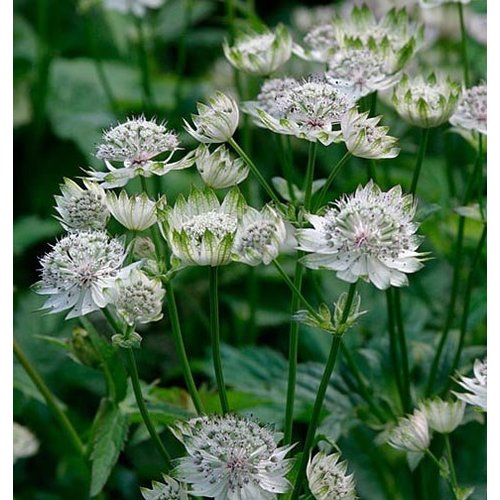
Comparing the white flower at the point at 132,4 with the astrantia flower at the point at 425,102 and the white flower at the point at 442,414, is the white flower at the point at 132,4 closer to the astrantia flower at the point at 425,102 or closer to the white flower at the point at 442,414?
the astrantia flower at the point at 425,102

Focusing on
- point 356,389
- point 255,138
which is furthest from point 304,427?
point 255,138

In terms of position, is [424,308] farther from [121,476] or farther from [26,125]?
[26,125]

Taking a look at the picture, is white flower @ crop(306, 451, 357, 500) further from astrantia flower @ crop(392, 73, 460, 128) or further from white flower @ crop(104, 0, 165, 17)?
white flower @ crop(104, 0, 165, 17)

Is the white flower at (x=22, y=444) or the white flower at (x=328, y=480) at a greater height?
the white flower at (x=328, y=480)

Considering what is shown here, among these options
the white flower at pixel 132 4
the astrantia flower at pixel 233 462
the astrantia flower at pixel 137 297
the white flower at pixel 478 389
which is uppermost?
the astrantia flower at pixel 137 297

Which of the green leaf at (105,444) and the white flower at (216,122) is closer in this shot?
the white flower at (216,122)

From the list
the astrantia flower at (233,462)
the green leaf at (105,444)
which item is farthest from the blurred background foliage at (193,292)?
the astrantia flower at (233,462)
